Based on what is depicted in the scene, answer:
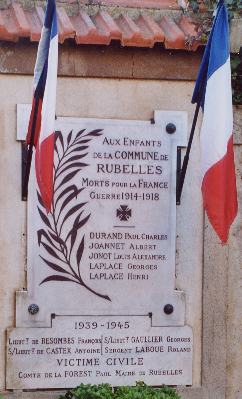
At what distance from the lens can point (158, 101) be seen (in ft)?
23.0

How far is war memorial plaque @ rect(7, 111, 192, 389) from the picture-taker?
6.77 m

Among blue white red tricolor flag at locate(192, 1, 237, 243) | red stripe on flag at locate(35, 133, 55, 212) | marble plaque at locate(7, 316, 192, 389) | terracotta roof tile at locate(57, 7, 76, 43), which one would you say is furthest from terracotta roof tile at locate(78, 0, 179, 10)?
marble plaque at locate(7, 316, 192, 389)

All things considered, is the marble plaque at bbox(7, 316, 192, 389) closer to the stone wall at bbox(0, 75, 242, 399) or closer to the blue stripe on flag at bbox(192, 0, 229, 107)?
the stone wall at bbox(0, 75, 242, 399)

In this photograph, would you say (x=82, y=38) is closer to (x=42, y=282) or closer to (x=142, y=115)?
(x=142, y=115)

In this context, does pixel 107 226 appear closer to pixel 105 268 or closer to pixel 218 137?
pixel 105 268

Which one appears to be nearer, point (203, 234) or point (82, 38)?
point (82, 38)

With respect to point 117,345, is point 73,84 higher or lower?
higher

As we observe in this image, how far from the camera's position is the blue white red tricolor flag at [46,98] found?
19.6ft

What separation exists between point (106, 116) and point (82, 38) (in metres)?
0.69

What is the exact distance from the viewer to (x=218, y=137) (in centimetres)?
617

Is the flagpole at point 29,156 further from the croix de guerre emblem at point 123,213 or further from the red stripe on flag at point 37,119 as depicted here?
the croix de guerre emblem at point 123,213

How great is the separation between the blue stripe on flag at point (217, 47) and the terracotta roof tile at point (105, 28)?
55cm

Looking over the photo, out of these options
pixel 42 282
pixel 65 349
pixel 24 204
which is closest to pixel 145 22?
pixel 24 204

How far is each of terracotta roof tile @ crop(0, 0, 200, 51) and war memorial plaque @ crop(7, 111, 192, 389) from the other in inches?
25.2
